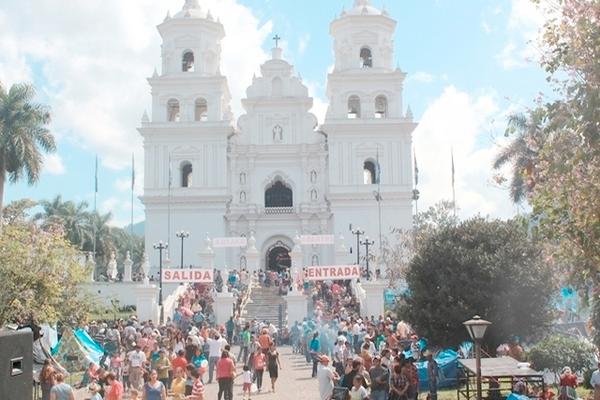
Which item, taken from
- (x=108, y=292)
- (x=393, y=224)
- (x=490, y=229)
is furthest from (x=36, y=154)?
(x=490, y=229)

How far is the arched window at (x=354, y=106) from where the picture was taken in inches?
1896

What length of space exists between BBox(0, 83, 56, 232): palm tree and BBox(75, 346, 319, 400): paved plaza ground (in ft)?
61.2

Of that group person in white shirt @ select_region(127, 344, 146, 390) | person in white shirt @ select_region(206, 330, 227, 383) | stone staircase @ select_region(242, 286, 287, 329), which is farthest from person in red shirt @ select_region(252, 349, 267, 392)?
stone staircase @ select_region(242, 286, 287, 329)

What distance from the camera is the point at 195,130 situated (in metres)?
47.0

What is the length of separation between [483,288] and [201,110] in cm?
3389

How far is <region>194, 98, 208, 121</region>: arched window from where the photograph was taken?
48.7 m

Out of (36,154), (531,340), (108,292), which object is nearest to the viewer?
(531,340)

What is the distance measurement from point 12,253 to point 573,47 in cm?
1529

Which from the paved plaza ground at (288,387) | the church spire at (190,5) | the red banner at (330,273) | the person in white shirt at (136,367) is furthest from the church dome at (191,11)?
the person in white shirt at (136,367)

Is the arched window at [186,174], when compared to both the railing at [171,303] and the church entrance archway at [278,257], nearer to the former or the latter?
the church entrance archway at [278,257]

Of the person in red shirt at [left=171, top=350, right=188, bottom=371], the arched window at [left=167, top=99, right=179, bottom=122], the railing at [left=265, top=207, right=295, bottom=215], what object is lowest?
the person in red shirt at [left=171, top=350, right=188, bottom=371]

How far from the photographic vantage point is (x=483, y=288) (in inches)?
747

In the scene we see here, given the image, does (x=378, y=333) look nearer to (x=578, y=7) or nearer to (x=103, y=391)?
(x=103, y=391)

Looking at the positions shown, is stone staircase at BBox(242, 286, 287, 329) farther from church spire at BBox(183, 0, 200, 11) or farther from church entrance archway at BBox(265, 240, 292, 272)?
church spire at BBox(183, 0, 200, 11)
